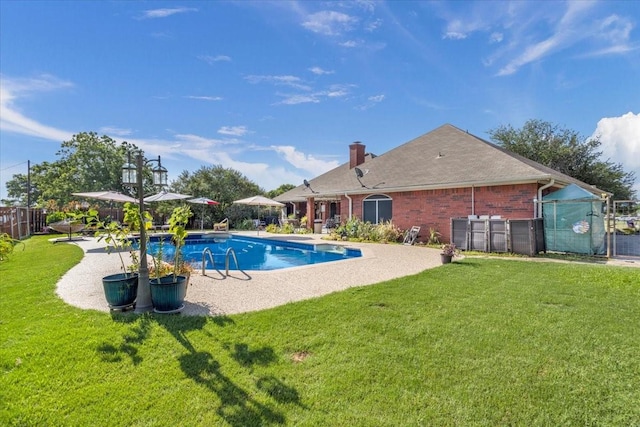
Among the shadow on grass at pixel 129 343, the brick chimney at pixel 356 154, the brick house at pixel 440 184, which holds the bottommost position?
the shadow on grass at pixel 129 343

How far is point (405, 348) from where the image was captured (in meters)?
3.84

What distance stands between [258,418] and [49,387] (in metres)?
2.09

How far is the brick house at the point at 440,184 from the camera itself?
12781 mm

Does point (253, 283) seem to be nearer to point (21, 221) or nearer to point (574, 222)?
point (574, 222)

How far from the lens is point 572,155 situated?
25.7 meters

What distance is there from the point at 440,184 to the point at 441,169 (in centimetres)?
154

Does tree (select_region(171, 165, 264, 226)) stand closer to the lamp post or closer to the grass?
the grass

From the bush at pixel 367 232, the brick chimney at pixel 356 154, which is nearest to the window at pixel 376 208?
the bush at pixel 367 232

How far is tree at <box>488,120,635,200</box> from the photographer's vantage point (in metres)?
25.4

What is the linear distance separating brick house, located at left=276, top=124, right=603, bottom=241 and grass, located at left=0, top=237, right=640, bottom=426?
765 cm

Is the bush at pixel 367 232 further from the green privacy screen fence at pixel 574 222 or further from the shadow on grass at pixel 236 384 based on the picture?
the shadow on grass at pixel 236 384

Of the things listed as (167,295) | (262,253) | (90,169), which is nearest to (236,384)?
(167,295)

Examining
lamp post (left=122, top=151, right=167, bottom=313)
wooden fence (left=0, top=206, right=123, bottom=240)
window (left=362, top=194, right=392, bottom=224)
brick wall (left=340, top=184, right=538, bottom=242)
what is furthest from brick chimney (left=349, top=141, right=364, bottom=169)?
lamp post (left=122, top=151, right=167, bottom=313)

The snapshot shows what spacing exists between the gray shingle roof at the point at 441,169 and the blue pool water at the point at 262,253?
4632 mm
